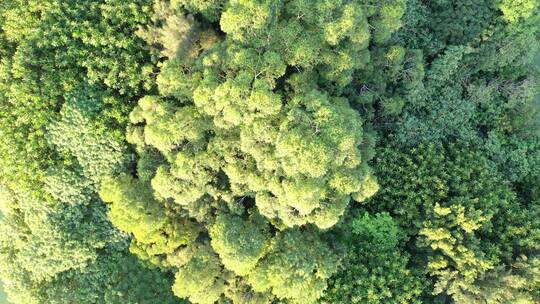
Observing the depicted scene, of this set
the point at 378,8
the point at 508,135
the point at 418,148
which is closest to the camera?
the point at 378,8

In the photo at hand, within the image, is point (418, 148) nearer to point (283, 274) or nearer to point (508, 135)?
point (508, 135)

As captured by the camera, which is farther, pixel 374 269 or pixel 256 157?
pixel 374 269

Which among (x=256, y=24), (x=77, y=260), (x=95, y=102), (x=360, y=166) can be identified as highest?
(x=256, y=24)

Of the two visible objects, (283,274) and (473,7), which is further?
(473,7)

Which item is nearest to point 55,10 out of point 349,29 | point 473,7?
point 349,29

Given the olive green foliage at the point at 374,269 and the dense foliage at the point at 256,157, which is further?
the olive green foliage at the point at 374,269

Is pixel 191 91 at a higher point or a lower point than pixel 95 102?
higher

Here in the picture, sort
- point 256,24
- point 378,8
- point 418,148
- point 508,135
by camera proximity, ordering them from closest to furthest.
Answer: point 256,24
point 378,8
point 418,148
point 508,135

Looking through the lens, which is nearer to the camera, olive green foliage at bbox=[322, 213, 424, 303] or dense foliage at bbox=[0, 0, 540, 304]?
dense foliage at bbox=[0, 0, 540, 304]
